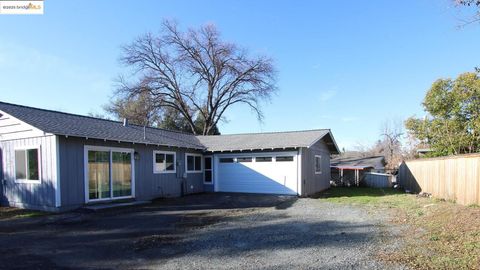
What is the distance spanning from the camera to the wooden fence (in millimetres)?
10945

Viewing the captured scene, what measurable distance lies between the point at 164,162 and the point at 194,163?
2611 mm

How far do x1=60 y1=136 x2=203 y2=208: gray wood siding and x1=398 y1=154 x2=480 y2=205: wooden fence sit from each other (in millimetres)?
11543

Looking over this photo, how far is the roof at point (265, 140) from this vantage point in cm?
1720

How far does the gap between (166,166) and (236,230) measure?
8709mm

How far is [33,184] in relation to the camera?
1226cm

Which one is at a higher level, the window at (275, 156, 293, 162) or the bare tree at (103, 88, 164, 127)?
the bare tree at (103, 88, 164, 127)

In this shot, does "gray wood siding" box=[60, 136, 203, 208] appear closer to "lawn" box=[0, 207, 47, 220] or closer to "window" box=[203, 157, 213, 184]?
"window" box=[203, 157, 213, 184]

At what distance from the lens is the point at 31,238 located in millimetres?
7863

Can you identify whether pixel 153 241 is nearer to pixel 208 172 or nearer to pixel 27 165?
pixel 27 165

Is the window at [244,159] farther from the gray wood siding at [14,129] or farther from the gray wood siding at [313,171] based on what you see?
the gray wood siding at [14,129]

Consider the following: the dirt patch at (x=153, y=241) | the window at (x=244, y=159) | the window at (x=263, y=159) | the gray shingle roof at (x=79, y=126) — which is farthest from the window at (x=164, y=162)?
the dirt patch at (x=153, y=241)

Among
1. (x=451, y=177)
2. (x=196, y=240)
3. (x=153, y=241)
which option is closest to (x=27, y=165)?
(x=153, y=241)

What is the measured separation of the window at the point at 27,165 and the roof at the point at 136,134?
1.24 meters

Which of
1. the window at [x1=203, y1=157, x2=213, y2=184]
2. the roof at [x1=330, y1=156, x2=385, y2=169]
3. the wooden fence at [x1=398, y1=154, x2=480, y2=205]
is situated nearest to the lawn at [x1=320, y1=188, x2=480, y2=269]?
the wooden fence at [x1=398, y1=154, x2=480, y2=205]
